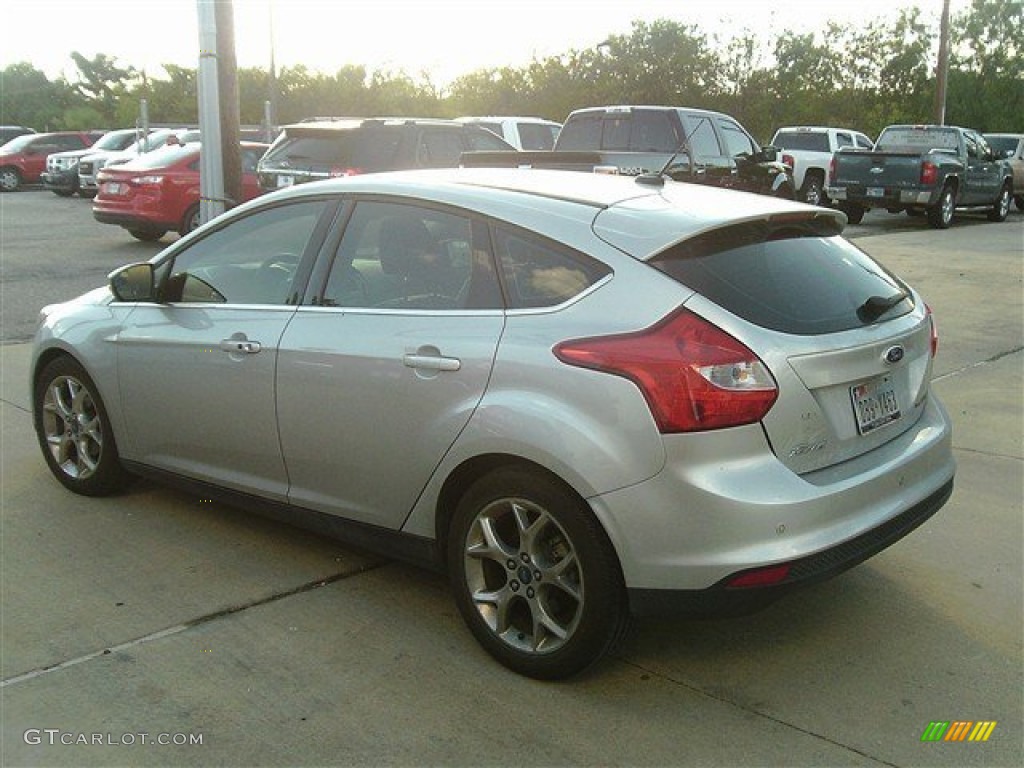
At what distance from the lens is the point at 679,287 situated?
3307mm

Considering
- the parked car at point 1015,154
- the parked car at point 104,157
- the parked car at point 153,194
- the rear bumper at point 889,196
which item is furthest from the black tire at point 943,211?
the parked car at point 104,157

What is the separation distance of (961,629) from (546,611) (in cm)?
157

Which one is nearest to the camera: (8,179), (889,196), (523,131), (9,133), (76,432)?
→ (76,432)

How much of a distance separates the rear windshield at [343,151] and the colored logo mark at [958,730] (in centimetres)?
944

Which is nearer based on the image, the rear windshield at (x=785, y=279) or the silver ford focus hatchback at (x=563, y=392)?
the silver ford focus hatchback at (x=563, y=392)

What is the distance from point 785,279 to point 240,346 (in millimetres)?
2078

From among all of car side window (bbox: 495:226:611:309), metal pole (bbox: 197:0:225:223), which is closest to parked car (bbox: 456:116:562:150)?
metal pole (bbox: 197:0:225:223)

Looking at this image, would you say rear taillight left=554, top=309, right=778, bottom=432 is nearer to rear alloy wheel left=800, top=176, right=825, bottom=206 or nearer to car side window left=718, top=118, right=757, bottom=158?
car side window left=718, top=118, right=757, bottom=158

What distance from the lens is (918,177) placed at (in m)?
19.5

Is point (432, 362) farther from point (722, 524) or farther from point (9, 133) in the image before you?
point (9, 133)

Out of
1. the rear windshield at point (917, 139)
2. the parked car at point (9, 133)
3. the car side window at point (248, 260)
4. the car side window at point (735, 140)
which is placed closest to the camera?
the car side window at point (248, 260)

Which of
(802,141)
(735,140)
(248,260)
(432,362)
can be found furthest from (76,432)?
(802,141)

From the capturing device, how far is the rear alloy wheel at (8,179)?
3075cm

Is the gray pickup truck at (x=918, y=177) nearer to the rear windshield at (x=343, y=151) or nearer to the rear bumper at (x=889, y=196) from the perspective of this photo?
the rear bumper at (x=889, y=196)
